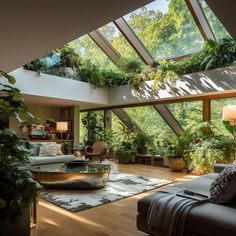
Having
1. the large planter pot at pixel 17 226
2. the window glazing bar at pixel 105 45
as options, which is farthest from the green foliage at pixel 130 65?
the large planter pot at pixel 17 226

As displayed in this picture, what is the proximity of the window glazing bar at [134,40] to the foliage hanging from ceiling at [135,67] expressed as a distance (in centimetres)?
30

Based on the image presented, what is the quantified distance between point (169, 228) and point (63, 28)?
7.69 ft

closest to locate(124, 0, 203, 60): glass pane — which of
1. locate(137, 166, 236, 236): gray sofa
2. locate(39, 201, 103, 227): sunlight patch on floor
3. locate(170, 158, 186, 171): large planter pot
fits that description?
locate(170, 158, 186, 171): large planter pot

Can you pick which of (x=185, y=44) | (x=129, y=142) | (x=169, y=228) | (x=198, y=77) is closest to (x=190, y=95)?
(x=198, y=77)

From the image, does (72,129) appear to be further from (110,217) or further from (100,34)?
(110,217)

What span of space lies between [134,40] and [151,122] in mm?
2740

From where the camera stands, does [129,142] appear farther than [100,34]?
Yes

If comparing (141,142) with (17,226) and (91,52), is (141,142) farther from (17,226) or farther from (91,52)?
(17,226)

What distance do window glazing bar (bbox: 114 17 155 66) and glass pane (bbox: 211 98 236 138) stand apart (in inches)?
86.8

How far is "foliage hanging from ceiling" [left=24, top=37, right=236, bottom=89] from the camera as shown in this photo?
5.58 m

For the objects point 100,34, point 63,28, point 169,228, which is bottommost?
point 169,228

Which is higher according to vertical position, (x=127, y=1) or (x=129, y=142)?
(x=127, y=1)

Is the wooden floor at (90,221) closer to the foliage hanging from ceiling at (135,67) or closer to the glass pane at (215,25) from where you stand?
the foliage hanging from ceiling at (135,67)

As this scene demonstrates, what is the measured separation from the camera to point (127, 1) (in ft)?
7.44
